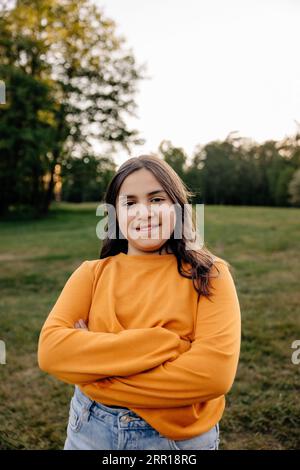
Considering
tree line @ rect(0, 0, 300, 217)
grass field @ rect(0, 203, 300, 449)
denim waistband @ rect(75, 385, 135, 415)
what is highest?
tree line @ rect(0, 0, 300, 217)

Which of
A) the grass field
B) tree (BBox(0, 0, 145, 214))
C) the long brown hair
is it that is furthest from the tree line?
the long brown hair

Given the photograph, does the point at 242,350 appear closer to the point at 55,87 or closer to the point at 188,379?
the point at 188,379

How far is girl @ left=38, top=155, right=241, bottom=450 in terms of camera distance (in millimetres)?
1452

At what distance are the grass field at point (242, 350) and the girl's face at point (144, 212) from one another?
72.4 inches

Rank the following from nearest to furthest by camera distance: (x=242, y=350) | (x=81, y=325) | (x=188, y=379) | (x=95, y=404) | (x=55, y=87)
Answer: (x=188, y=379)
(x=95, y=404)
(x=81, y=325)
(x=242, y=350)
(x=55, y=87)

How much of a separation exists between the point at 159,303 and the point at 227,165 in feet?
147

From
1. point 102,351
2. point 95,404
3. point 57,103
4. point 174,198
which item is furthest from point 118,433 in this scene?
point 57,103

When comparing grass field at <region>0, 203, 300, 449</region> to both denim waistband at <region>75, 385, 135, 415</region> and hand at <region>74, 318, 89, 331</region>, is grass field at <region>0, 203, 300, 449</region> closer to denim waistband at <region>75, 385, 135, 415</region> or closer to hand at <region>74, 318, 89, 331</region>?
denim waistband at <region>75, 385, 135, 415</region>

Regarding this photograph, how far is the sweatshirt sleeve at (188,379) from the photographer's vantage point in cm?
143

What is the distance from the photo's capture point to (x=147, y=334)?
147 centimetres

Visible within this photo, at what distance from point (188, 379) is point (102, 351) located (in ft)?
1.09

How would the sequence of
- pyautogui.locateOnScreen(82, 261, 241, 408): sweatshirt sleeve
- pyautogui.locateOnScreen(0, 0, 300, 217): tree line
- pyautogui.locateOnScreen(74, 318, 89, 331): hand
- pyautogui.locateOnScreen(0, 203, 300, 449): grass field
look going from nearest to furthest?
pyautogui.locateOnScreen(82, 261, 241, 408): sweatshirt sleeve → pyautogui.locateOnScreen(74, 318, 89, 331): hand → pyautogui.locateOnScreen(0, 203, 300, 449): grass field → pyautogui.locateOnScreen(0, 0, 300, 217): tree line

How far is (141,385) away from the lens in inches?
56.6

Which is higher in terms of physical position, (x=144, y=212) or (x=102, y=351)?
(x=144, y=212)
